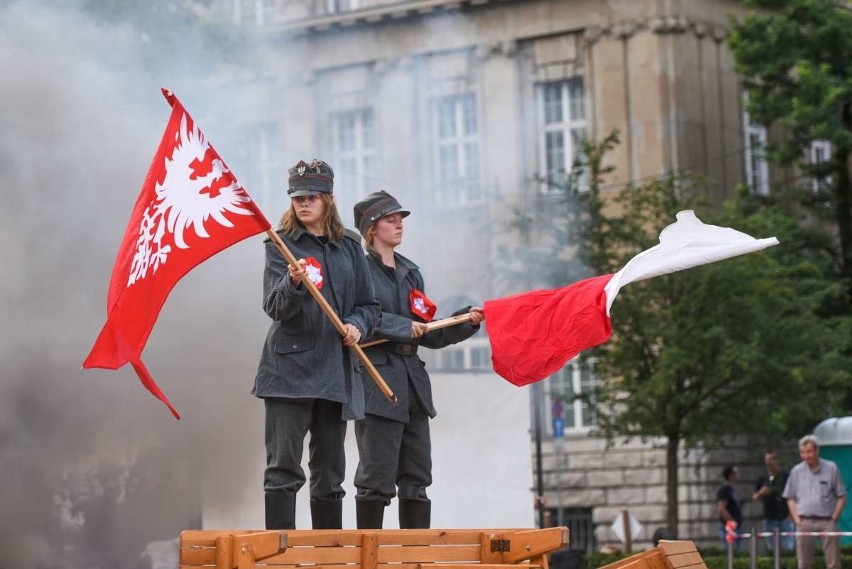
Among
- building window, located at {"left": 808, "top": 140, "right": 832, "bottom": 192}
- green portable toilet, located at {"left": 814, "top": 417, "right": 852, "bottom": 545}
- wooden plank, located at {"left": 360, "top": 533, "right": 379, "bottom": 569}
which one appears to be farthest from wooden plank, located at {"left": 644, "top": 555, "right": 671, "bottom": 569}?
building window, located at {"left": 808, "top": 140, "right": 832, "bottom": 192}

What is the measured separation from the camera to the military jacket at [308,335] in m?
8.66

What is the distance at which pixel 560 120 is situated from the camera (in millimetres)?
33781

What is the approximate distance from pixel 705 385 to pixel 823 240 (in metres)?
6.11

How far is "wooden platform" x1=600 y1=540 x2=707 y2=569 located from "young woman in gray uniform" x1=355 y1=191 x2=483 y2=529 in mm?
1681

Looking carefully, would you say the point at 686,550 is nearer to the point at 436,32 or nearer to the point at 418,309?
the point at 418,309

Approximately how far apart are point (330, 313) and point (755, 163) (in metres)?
27.0

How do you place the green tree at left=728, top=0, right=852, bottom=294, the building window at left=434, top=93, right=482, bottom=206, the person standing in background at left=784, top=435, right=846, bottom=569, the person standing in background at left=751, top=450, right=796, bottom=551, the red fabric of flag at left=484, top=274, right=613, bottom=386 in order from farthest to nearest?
the green tree at left=728, top=0, right=852, bottom=294, the building window at left=434, top=93, right=482, bottom=206, the person standing in background at left=751, top=450, right=796, bottom=551, the person standing in background at left=784, top=435, right=846, bottom=569, the red fabric of flag at left=484, top=274, right=613, bottom=386

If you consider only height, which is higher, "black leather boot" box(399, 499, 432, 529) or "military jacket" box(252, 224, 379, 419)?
"military jacket" box(252, 224, 379, 419)

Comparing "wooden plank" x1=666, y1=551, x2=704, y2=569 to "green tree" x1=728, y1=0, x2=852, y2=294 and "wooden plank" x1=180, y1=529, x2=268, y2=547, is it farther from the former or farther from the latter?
"green tree" x1=728, y1=0, x2=852, y2=294

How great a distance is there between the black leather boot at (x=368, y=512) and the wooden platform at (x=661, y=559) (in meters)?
1.62

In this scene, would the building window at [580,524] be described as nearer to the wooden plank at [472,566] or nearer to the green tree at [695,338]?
the green tree at [695,338]

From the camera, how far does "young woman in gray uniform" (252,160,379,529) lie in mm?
8633

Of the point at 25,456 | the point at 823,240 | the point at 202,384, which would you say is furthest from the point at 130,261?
the point at 823,240

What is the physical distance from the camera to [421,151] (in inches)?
1078
